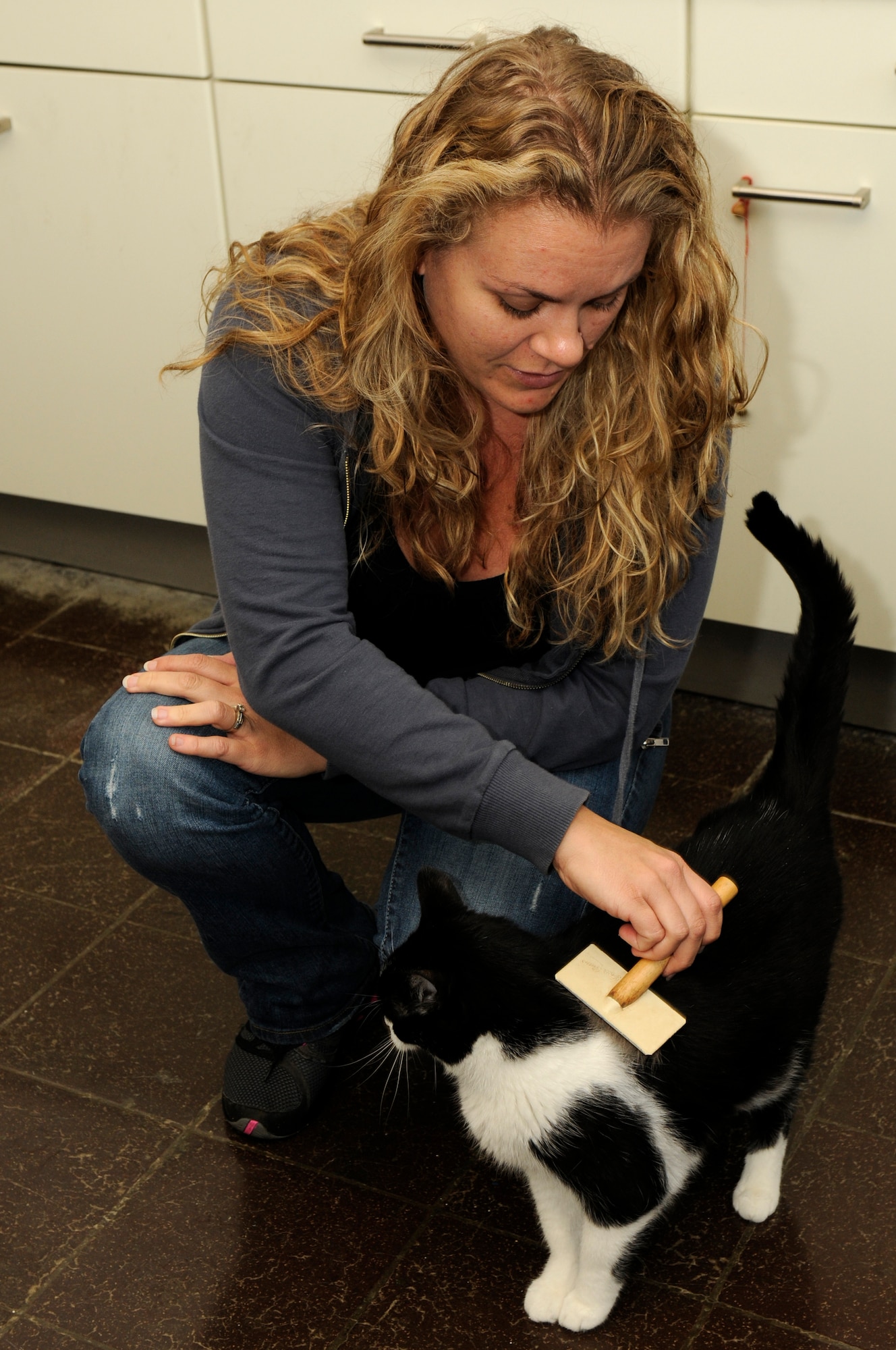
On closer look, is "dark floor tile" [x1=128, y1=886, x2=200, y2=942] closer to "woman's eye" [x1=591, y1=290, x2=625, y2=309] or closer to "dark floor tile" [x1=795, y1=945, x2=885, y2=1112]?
"dark floor tile" [x1=795, y1=945, x2=885, y2=1112]

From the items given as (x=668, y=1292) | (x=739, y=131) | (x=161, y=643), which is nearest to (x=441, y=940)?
(x=668, y=1292)

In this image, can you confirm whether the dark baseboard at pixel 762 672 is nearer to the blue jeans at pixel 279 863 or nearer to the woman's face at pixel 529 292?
the blue jeans at pixel 279 863

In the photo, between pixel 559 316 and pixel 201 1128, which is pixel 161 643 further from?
pixel 559 316

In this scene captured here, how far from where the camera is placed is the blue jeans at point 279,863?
49.8 inches

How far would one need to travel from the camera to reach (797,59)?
159 cm

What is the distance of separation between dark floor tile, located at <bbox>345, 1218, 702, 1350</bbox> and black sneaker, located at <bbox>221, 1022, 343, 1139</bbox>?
20 cm

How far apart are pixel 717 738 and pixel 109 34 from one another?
1.34 metres

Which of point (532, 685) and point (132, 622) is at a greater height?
point (532, 685)

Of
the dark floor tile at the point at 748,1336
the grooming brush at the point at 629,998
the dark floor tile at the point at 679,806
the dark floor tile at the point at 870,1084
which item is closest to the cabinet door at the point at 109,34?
the dark floor tile at the point at 679,806

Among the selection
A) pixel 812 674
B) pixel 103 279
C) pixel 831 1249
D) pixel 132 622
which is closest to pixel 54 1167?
pixel 831 1249

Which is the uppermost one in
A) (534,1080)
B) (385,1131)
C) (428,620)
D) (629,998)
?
(428,620)

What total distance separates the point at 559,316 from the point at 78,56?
50.0 inches

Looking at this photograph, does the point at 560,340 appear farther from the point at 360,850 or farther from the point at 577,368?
the point at 360,850

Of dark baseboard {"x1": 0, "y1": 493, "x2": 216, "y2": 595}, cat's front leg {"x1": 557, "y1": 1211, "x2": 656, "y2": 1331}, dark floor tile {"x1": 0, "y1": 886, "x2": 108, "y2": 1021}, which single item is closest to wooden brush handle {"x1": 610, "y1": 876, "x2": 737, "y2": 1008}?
cat's front leg {"x1": 557, "y1": 1211, "x2": 656, "y2": 1331}
